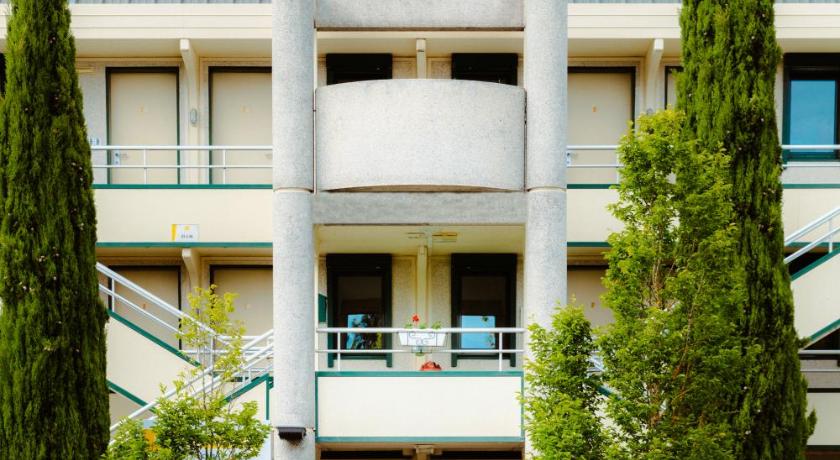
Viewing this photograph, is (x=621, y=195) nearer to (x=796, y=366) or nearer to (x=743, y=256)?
(x=743, y=256)

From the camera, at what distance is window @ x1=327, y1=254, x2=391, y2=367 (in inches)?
697

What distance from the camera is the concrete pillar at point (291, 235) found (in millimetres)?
13828

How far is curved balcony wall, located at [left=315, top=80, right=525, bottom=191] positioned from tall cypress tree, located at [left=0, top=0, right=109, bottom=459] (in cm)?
392

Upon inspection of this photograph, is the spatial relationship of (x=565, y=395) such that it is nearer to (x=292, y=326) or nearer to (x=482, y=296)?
(x=292, y=326)

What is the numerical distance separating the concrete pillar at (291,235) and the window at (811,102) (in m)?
10.3

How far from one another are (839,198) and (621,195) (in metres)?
6.92

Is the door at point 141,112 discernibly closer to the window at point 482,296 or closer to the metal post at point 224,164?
the metal post at point 224,164

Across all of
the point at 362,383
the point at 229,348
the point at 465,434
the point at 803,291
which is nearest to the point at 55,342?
the point at 229,348

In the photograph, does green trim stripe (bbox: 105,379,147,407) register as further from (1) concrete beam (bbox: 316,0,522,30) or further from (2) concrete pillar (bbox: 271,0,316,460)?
(1) concrete beam (bbox: 316,0,522,30)

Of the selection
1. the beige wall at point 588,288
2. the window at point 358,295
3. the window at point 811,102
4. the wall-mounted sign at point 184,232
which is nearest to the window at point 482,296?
the beige wall at point 588,288

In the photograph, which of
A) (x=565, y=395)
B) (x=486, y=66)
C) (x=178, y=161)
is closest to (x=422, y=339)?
(x=565, y=395)

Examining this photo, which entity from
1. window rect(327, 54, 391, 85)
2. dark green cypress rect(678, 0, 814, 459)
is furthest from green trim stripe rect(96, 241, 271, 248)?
dark green cypress rect(678, 0, 814, 459)

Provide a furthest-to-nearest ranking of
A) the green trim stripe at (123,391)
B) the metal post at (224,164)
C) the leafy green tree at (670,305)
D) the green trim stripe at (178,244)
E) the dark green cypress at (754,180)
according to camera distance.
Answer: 1. the metal post at (224,164)
2. the green trim stripe at (178,244)
3. the green trim stripe at (123,391)
4. the dark green cypress at (754,180)
5. the leafy green tree at (670,305)

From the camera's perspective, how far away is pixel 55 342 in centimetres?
1295
